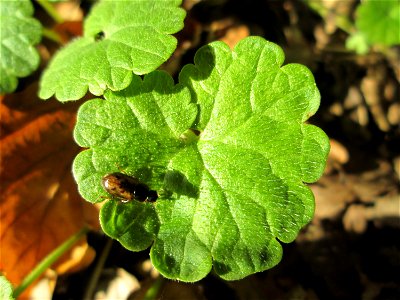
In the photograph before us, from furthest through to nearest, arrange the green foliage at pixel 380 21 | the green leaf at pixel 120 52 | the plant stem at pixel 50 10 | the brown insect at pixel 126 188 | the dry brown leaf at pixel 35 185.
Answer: the green foliage at pixel 380 21
the plant stem at pixel 50 10
the dry brown leaf at pixel 35 185
the green leaf at pixel 120 52
the brown insect at pixel 126 188

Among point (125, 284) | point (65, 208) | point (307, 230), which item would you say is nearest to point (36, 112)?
point (65, 208)

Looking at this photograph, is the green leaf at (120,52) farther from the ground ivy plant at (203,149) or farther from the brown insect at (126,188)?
the brown insect at (126,188)

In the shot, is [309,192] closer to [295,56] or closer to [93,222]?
[93,222]

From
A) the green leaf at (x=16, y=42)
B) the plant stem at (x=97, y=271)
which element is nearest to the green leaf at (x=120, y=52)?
the green leaf at (x=16, y=42)

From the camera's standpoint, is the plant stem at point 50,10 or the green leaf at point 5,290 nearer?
the green leaf at point 5,290

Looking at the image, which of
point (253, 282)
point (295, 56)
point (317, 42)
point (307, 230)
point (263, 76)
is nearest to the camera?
point (263, 76)

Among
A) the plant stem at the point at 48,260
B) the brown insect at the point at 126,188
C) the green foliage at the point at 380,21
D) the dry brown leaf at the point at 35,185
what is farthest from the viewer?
the green foliage at the point at 380,21

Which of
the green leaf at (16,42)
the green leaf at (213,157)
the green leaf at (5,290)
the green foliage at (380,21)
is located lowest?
the green foliage at (380,21)

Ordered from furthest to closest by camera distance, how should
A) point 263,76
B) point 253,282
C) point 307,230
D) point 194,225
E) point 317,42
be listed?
point 317,42
point 307,230
point 253,282
point 263,76
point 194,225
